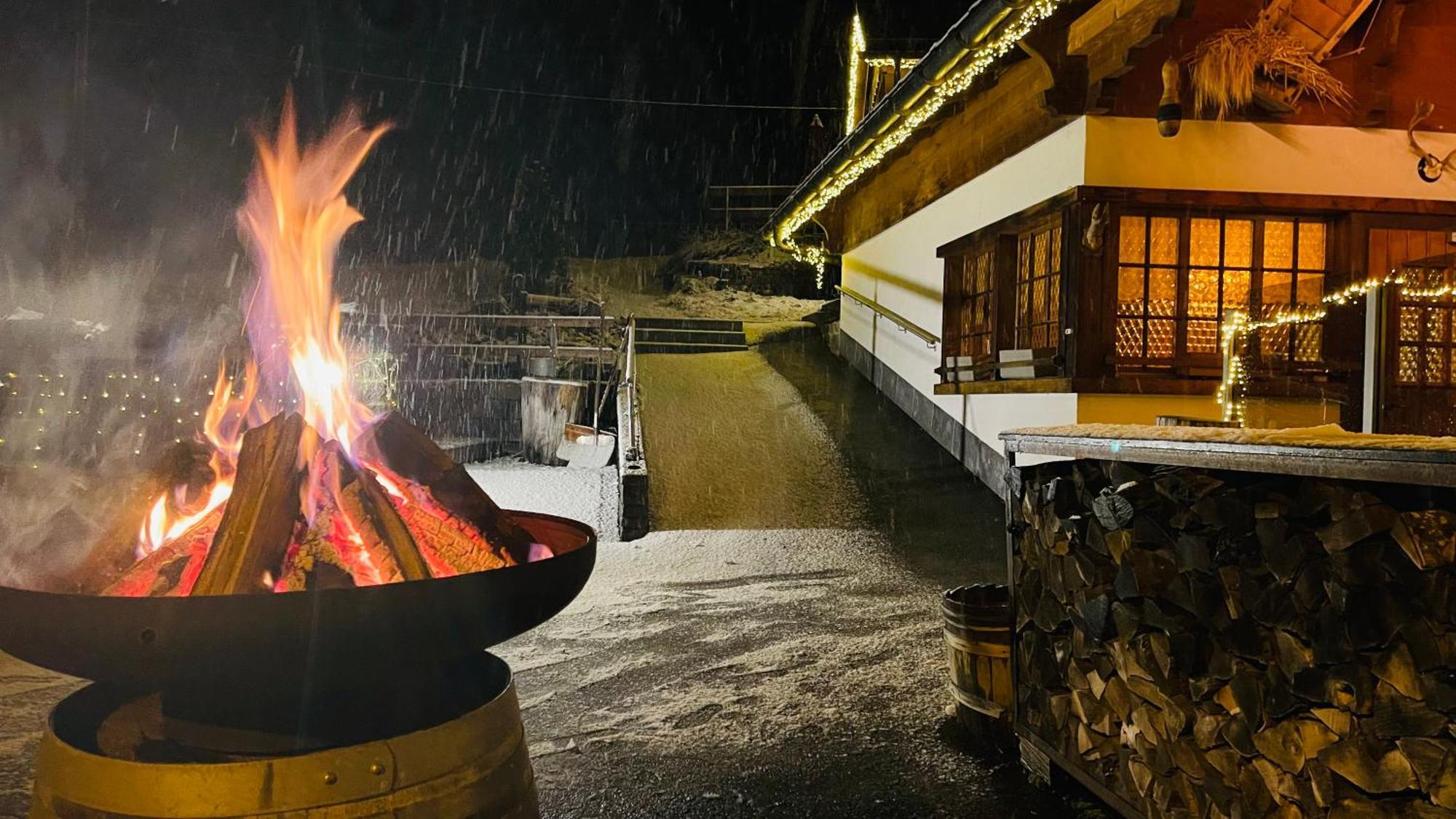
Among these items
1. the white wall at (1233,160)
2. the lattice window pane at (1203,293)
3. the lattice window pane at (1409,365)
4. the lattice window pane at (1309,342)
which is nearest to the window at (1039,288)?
the white wall at (1233,160)

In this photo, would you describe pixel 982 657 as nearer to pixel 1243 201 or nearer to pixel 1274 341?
pixel 1274 341

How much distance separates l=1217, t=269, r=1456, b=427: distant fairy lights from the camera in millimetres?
7367

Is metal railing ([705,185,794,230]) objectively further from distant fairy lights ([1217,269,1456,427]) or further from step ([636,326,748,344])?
distant fairy lights ([1217,269,1456,427])

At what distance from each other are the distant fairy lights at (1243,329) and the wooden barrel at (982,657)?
4.04 m

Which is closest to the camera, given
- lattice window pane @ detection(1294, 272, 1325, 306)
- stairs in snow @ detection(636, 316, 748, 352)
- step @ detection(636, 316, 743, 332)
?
lattice window pane @ detection(1294, 272, 1325, 306)

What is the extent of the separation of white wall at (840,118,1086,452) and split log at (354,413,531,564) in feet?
21.2

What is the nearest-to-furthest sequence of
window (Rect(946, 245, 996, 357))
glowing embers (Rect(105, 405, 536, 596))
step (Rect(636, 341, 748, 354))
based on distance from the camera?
glowing embers (Rect(105, 405, 536, 596)) → window (Rect(946, 245, 996, 357)) → step (Rect(636, 341, 748, 354))

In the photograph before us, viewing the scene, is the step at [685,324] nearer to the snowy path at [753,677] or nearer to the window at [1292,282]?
the snowy path at [753,677]

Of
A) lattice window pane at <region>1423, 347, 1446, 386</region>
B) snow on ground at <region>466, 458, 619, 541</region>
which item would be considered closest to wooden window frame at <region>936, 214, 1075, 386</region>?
lattice window pane at <region>1423, 347, 1446, 386</region>

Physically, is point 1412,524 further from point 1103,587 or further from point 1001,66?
point 1001,66

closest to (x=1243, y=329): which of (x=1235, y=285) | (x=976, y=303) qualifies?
(x=1235, y=285)

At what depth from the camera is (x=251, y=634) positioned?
204 centimetres

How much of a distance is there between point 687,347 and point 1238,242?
11.3 meters

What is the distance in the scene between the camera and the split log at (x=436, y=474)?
9.32 feet
